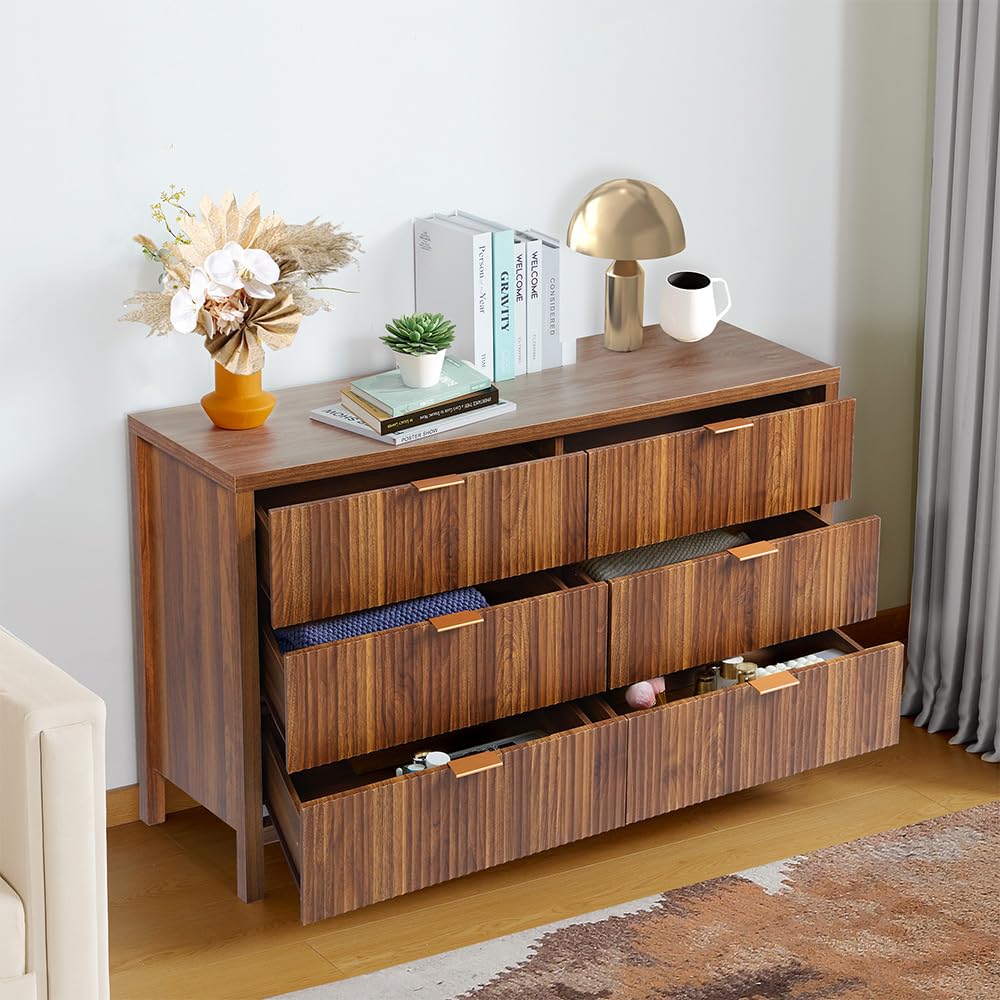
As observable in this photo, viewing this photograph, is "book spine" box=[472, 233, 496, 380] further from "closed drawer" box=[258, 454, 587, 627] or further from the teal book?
"closed drawer" box=[258, 454, 587, 627]

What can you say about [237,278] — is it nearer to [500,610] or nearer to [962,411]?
[500,610]

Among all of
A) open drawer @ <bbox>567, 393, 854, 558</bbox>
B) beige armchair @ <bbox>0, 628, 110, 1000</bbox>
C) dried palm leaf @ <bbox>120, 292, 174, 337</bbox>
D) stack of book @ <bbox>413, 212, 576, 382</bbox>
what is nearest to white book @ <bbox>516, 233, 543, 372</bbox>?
stack of book @ <bbox>413, 212, 576, 382</bbox>

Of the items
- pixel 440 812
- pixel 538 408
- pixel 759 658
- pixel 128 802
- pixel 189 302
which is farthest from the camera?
pixel 759 658

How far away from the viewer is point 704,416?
284cm

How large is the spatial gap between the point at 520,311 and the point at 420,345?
271mm

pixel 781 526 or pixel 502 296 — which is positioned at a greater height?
pixel 502 296

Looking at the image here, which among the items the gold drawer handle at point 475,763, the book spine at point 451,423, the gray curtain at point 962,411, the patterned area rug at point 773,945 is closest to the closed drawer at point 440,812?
the gold drawer handle at point 475,763

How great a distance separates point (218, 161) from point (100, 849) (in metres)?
1.09

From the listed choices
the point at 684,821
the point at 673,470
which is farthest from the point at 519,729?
the point at 673,470

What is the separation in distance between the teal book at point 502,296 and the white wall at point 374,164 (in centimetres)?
13

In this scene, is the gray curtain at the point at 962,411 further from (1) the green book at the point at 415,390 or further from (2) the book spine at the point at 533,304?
(1) the green book at the point at 415,390

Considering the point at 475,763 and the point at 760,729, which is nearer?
the point at 475,763

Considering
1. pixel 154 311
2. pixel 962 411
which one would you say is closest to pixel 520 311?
pixel 154 311

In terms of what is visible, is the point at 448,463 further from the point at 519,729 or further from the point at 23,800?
the point at 23,800
